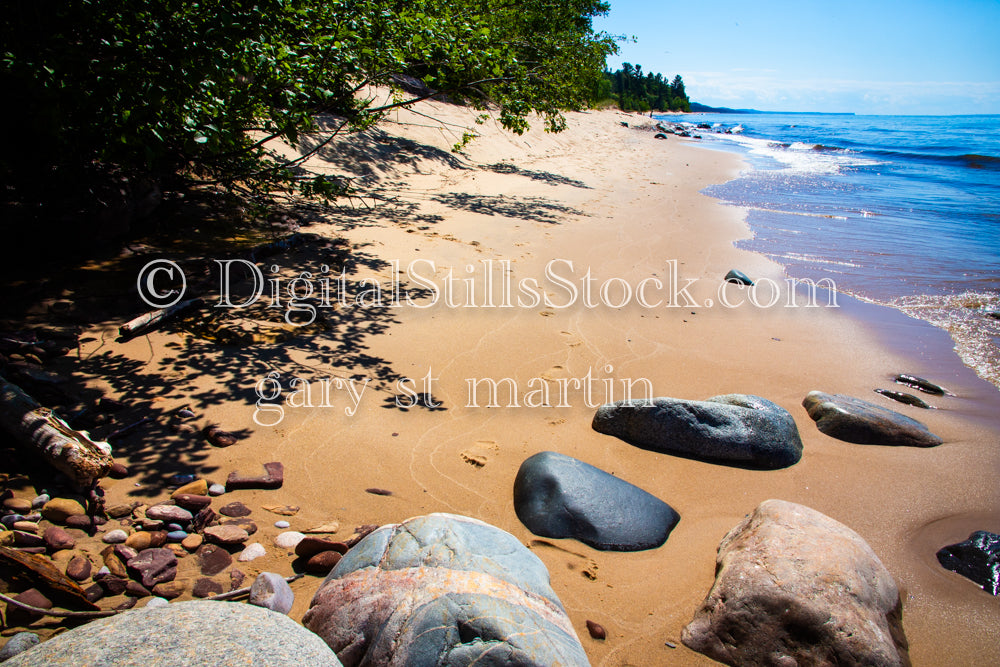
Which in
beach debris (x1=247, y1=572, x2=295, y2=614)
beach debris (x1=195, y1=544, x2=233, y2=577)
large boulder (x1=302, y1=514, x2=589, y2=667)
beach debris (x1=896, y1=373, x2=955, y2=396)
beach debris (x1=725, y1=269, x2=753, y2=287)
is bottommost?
beach debris (x1=195, y1=544, x2=233, y2=577)

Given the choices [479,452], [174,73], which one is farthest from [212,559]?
[174,73]

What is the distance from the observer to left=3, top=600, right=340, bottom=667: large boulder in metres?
1.64

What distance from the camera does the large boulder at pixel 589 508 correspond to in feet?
10.7

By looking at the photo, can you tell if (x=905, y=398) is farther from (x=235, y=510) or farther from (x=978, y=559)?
(x=235, y=510)

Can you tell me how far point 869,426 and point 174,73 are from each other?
5978mm

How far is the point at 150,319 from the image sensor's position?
5.11 m

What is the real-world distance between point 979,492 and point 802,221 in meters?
10.6

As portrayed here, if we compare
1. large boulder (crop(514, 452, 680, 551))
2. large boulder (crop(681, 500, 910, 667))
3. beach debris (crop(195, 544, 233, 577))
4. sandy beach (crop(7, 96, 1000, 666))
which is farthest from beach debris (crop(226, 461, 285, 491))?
large boulder (crop(681, 500, 910, 667))

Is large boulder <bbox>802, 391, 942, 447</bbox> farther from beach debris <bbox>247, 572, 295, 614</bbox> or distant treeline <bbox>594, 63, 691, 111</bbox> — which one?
distant treeline <bbox>594, 63, 691, 111</bbox>

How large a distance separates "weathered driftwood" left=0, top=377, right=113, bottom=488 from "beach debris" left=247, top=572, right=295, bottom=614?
139 cm

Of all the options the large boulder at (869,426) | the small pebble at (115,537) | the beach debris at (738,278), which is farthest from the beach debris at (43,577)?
the beach debris at (738,278)

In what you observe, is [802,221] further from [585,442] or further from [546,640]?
[546,640]

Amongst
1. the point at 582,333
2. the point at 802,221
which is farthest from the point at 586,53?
the point at 582,333

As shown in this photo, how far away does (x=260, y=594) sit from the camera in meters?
2.47
